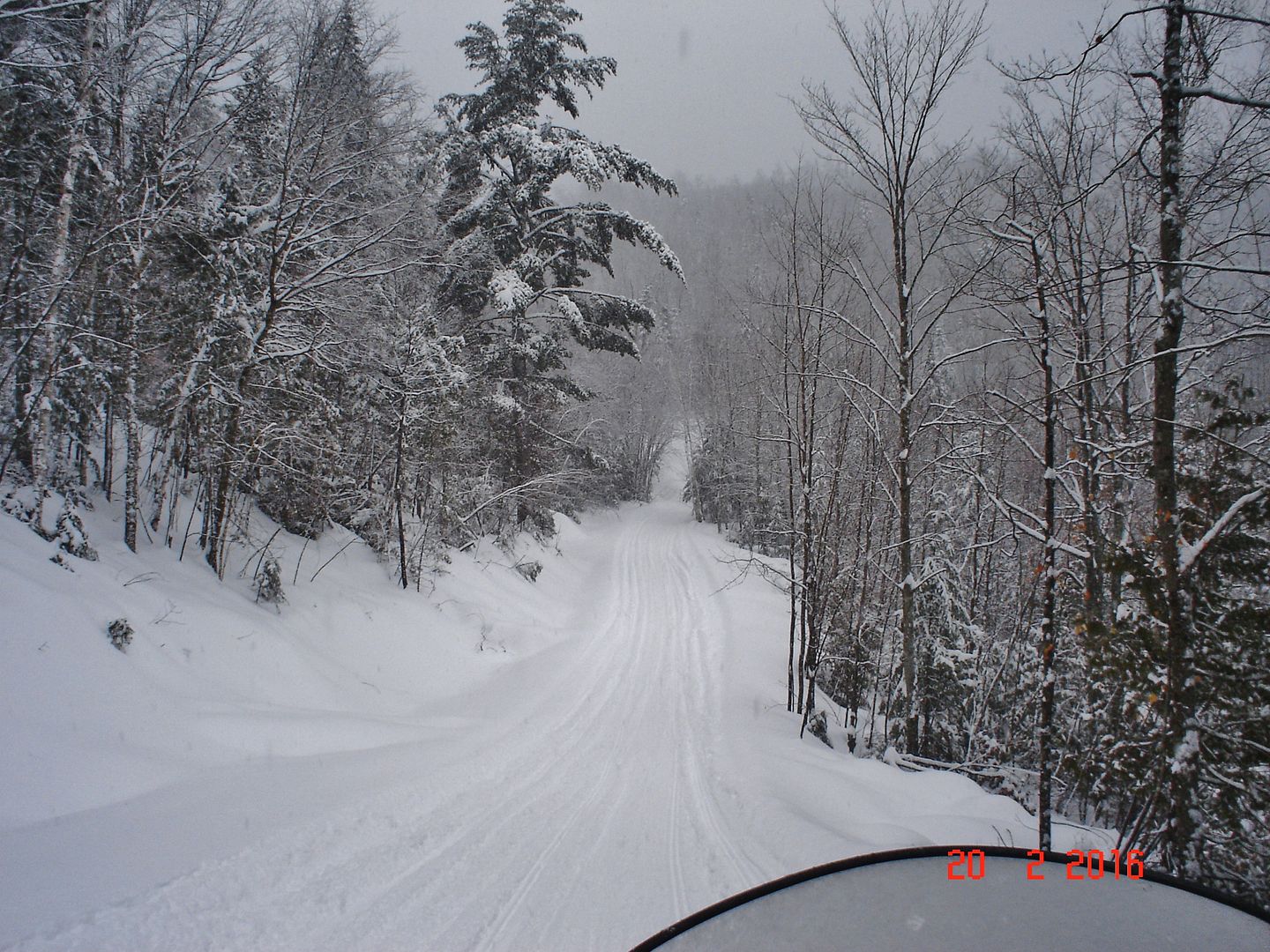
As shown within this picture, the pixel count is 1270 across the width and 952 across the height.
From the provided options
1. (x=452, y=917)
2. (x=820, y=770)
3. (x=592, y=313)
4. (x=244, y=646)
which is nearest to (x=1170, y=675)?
(x=820, y=770)

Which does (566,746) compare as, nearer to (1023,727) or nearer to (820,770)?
(820,770)

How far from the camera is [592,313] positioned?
Answer: 14977 mm

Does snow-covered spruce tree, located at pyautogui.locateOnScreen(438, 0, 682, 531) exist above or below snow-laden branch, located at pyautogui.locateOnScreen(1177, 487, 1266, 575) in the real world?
above

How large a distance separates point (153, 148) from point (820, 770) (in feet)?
36.2

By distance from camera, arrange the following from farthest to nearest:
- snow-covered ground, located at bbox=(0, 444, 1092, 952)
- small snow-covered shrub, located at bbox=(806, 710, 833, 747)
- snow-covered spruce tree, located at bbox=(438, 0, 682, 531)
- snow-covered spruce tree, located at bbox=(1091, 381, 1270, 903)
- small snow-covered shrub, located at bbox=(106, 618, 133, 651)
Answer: snow-covered spruce tree, located at bbox=(438, 0, 682, 531) < small snow-covered shrub, located at bbox=(806, 710, 833, 747) < small snow-covered shrub, located at bbox=(106, 618, 133, 651) < snow-covered spruce tree, located at bbox=(1091, 381, 1270, 903) < snow-covered ground, located at bbox=(0, 444, 1092, 952)

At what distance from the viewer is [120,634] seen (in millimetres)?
4879

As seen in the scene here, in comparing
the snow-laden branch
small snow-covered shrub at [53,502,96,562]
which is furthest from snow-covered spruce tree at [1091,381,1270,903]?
small snow-covered shrub at [53,502,96,562]

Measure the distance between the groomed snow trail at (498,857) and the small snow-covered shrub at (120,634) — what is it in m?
2.61

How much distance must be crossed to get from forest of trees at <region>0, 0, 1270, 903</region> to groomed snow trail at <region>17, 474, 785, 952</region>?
256cm

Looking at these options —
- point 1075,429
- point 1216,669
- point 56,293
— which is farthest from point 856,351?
point 56,293

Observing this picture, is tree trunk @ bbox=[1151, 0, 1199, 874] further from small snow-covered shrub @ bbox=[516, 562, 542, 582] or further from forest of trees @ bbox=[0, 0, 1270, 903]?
small snow-covered shrub @ bbox=[516, 562, 542, 582]

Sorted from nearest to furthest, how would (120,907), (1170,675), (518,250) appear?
1. (120,907)
2. (1170,675)
3. (518,250)

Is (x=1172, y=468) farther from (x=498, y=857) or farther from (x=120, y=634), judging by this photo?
(x=120, y=634)

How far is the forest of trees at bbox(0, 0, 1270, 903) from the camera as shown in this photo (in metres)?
3.73
